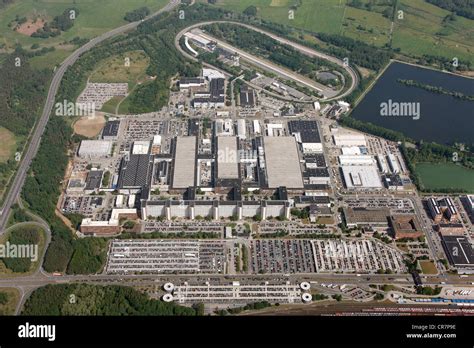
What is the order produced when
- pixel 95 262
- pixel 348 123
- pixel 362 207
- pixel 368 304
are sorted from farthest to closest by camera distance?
1. pixel 348 123
2. pixel 362 207
3. pixel 95 262
4. pixel 368 304

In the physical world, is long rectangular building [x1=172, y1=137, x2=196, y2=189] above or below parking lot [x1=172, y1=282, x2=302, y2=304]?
above

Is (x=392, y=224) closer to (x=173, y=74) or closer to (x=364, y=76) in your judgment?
(x=364, y=76)

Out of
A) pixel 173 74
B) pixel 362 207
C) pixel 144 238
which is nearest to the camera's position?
pixel 144 238

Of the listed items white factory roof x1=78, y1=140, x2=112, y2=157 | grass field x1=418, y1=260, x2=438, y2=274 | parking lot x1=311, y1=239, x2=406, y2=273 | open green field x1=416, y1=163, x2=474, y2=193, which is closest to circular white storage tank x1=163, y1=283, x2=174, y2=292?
parking lot x1=311, y1=239, x2=406, y2=273

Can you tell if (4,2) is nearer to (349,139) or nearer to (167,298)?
(349,139)

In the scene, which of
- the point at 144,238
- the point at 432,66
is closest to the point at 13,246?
the point at 144,238

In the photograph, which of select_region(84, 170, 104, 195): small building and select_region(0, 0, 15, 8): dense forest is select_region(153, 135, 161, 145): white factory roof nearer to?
select_region(84, 170, 104, 195): small building
